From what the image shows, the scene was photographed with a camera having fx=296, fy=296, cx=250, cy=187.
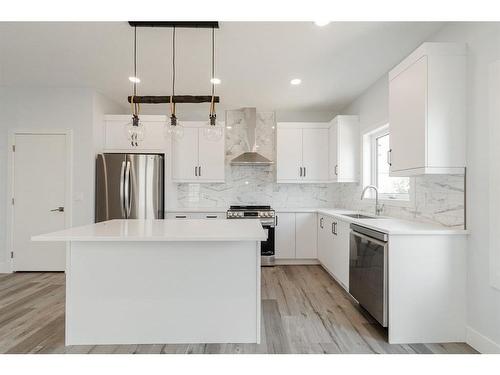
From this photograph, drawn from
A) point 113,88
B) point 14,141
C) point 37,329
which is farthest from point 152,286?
point 14,141

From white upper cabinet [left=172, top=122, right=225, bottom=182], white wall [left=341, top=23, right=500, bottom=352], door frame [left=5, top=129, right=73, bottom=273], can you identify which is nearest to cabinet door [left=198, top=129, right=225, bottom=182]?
white upper cabinet [left=172, top=122, right=225, bottom=182]

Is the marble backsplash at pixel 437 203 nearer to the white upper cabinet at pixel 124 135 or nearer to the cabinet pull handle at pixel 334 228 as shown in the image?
the cabinet pull handle at pixel 334 228

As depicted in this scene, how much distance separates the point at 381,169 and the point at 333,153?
0.85 m

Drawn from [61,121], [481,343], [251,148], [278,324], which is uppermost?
[61,121]

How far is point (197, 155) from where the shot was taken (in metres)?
4.75

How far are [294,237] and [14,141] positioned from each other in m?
4.24

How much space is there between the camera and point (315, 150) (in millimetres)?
4855

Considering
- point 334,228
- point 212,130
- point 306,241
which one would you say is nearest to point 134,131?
point 212,130

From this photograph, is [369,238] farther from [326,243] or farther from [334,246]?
[326,243]

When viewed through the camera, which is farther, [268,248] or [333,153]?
[333,153]

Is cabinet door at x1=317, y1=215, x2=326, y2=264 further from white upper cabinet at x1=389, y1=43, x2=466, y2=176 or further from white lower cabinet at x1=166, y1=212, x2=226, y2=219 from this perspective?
white upper cabinet at x1=389, y1=43, x2=466, y2=176

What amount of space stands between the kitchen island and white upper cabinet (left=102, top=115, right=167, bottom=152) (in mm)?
2452

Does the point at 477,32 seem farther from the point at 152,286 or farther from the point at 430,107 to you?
the point at 152,286

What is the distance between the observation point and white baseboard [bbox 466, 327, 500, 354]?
1.96 meters
